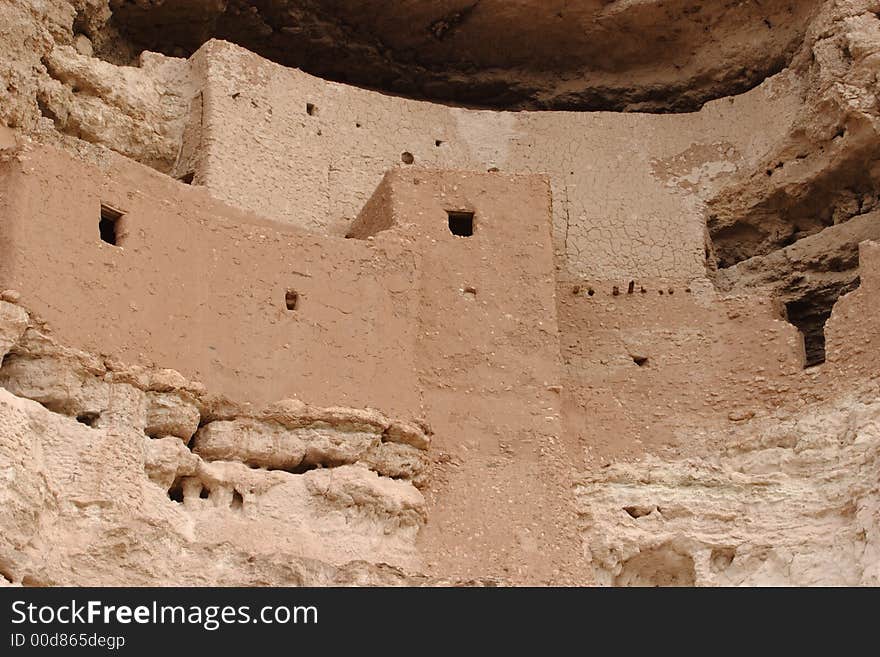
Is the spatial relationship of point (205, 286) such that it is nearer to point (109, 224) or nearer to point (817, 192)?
point (109, 224)

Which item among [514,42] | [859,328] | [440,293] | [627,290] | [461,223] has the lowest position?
[859,328]

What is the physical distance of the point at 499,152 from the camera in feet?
63.6

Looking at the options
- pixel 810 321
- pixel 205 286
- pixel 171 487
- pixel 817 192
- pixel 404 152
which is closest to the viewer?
pixel 171 487

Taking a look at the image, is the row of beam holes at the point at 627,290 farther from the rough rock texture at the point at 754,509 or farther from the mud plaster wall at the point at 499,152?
the rough rock texture at the point at 754,509

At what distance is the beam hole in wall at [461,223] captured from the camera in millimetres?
17000

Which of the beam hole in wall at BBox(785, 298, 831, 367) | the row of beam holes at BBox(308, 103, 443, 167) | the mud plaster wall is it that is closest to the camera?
the mud plaster wall

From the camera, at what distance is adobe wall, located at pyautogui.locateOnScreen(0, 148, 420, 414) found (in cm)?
1448

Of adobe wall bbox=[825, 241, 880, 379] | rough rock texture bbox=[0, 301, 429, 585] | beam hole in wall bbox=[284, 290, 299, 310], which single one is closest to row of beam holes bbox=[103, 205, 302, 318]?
rough rock texture bbox=[0, 301, 429, 585]

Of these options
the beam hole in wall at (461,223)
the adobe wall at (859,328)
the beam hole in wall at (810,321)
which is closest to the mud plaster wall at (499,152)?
the beam hole in wall at (810,321)

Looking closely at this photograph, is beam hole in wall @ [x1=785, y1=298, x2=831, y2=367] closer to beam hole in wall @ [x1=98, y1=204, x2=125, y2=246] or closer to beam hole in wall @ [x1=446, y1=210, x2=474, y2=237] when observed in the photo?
beam hole in wall @ [x1=446, y1=210, x2=474, y2=237]

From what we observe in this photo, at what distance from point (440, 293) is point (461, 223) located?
2.88 feet

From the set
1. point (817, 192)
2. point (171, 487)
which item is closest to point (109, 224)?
point (171, 487)

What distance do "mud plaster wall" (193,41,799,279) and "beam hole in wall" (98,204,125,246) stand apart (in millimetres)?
2144

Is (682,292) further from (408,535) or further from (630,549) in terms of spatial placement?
(408,535)
